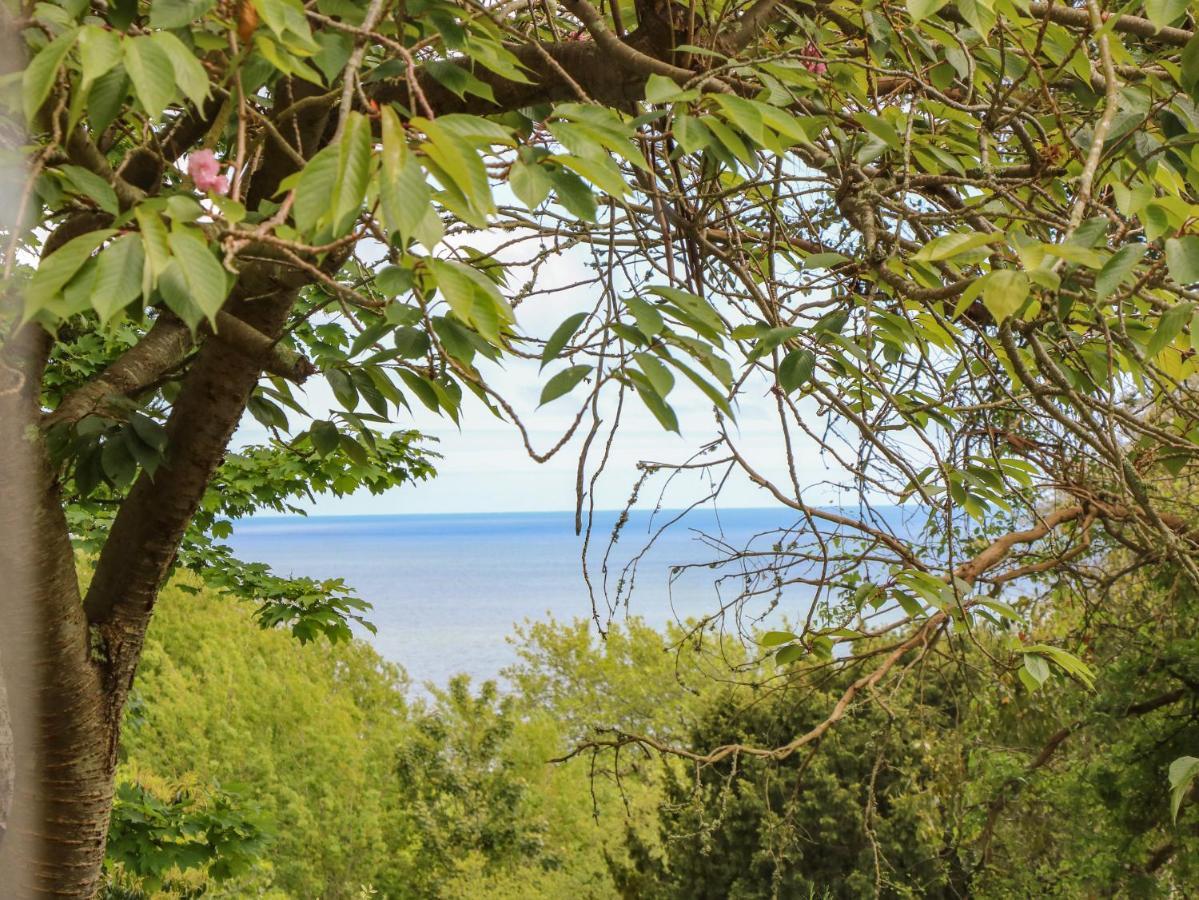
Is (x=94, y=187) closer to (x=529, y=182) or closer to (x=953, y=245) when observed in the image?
(x=529, y=182)

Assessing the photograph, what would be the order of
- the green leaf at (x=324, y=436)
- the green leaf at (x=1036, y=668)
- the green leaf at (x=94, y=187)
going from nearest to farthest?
the green leaf at (x=94, y=187), the green leaf at (x=1036, y=668), the green leaf at (x=324, y=436)

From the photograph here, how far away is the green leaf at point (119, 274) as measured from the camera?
2.26ft

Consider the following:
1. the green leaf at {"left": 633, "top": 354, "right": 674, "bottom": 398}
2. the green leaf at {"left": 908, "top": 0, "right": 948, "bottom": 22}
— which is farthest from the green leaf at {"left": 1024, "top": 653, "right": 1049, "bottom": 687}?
the green leaf at {"left": 908, "top": 0, "right": 948, "bottom": 22}

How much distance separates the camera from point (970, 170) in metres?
1.85

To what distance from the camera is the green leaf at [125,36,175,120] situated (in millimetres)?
732

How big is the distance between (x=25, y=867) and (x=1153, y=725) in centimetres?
354

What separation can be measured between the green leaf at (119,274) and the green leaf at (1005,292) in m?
0.68

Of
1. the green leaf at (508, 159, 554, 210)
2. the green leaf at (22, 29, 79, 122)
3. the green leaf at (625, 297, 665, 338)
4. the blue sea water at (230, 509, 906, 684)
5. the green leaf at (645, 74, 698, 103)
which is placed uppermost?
the blue sea water at (230, 509, 906, 684)

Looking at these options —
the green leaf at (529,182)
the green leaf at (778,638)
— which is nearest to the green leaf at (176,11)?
the green leaf at (529,182)

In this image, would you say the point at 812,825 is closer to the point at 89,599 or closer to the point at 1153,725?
the point at 1153,725

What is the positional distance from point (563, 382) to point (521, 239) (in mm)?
497

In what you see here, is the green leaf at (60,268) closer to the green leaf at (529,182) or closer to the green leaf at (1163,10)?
the green leaf at (529,182)

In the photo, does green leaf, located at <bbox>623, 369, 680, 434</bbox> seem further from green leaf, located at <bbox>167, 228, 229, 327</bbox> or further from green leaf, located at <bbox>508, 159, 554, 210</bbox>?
green leaf, located at <bbox>167, 228, 229, 327</bbox>

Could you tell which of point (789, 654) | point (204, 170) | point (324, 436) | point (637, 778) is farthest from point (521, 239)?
point (637, 778)
